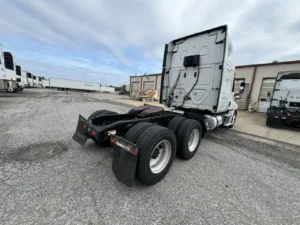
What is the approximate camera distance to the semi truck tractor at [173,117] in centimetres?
201

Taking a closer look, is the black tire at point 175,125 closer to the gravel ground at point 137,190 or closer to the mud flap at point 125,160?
the gravel ground at point 137,190

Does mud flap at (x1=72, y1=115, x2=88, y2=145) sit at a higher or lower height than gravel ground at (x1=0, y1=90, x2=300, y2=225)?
higher

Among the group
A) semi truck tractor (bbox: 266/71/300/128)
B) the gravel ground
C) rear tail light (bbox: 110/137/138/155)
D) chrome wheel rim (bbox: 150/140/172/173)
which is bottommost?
the gravel ground

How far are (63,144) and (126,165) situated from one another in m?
2.37

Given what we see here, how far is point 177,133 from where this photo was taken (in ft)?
9.62

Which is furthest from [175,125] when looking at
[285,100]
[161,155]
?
[285,100]

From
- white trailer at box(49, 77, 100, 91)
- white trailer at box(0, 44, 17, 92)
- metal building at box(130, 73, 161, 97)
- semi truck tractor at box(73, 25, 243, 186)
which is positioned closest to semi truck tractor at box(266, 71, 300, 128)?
semi truck tractor at box(73, 25, 243, 186)

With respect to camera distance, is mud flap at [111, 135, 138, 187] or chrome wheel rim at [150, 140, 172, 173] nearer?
mud flap at [111, 135, 138, 187]

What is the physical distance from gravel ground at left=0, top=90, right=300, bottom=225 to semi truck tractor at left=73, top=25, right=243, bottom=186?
0.89 feet

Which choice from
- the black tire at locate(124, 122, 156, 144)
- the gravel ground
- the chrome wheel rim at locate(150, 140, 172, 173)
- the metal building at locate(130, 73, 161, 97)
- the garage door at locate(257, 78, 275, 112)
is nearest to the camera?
the gravel ground

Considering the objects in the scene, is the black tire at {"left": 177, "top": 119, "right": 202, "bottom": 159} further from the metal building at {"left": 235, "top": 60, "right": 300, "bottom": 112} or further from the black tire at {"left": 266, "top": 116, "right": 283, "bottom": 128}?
the metal building at {"left": 235, "top": 60, "right": 300, "bottom": 112}

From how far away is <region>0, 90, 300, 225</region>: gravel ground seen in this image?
159 cm

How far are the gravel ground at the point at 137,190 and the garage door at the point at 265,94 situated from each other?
10589 millimetres

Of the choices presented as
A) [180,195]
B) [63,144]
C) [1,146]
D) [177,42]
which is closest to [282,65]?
[177,42]
